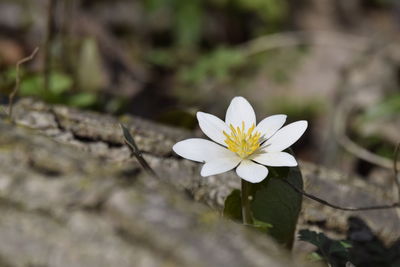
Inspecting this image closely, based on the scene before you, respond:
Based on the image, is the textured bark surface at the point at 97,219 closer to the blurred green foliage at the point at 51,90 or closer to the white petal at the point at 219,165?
the white petal at the point at 219,165

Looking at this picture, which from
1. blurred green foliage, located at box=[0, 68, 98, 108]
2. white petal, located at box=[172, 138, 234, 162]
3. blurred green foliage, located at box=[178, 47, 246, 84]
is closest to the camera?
white petal, located at box=[172, 138, 234, 162]

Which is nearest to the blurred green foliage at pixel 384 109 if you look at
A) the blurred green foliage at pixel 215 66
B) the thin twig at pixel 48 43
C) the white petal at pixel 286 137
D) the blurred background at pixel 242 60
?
the blurred background at pixel 242 60

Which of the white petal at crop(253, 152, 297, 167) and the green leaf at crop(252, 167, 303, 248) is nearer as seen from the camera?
the white petal at crop(253, 152, 297, 167)

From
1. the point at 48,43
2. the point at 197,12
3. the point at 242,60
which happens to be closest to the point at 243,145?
the point at 48,43

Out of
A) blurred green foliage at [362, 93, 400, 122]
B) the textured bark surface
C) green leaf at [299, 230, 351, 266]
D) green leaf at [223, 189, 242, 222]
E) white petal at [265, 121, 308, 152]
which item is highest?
white petal at [265, 121, 308, 152]

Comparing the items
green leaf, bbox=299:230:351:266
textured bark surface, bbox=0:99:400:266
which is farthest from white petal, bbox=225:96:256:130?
textured bark surface, bbox=0:99:400:266

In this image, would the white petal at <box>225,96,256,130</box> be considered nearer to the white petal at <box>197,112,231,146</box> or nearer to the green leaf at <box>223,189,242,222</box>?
the white petal at <box>197,112,231,146</box>

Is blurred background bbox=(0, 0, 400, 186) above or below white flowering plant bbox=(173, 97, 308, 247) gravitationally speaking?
below

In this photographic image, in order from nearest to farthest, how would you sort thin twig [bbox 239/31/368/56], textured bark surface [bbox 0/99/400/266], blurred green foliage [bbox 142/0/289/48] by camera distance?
textured bark surface [bbox 0/99/400/266], blurred green foliage [bbox 142/0/289/48], thin twig [bbox 239/31/368/56]

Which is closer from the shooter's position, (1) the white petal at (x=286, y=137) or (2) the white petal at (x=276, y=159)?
(2) the white petal at (x=276, y=159)

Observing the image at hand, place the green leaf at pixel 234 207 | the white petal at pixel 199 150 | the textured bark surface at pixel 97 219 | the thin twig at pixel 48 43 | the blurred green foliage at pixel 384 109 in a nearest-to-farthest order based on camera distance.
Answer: the textured bark surface at pixel 97 219, the white petal at pixel 199 150, the green leaf at pixel 234 207, the thin twig at pixel 48 43, the blurred green foliage at pixel 384 109
